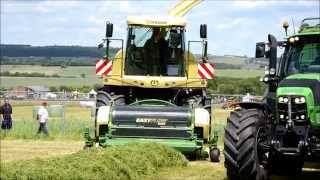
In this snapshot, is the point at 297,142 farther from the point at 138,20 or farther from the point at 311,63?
the point at 138,20

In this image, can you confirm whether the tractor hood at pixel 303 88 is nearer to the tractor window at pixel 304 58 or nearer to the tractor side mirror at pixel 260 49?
the tractor window at pixel 304 58

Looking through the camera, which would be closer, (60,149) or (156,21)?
(156,21)

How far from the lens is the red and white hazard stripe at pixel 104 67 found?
15.2 metres

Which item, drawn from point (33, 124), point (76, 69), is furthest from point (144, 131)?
point (76, 69)

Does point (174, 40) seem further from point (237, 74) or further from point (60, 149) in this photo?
point (237, 74)

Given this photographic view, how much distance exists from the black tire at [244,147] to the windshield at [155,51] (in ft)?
22.5

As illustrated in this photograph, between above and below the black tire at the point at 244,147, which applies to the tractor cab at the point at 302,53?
above

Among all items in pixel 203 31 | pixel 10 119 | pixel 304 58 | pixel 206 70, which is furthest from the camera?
pixel 10 119

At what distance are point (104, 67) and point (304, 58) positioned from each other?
684cm

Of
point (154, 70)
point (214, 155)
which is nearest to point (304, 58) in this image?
point (214, 155)

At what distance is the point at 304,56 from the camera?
364 inches

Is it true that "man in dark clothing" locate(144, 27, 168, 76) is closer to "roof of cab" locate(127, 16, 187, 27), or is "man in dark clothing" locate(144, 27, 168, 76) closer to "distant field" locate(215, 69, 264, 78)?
"roof of cab" locate(127, 16, 187, 27)

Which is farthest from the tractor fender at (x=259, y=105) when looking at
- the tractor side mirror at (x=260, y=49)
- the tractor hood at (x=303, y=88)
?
the tractor side mirror at (x=260, y=49)

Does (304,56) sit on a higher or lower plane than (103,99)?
higher
